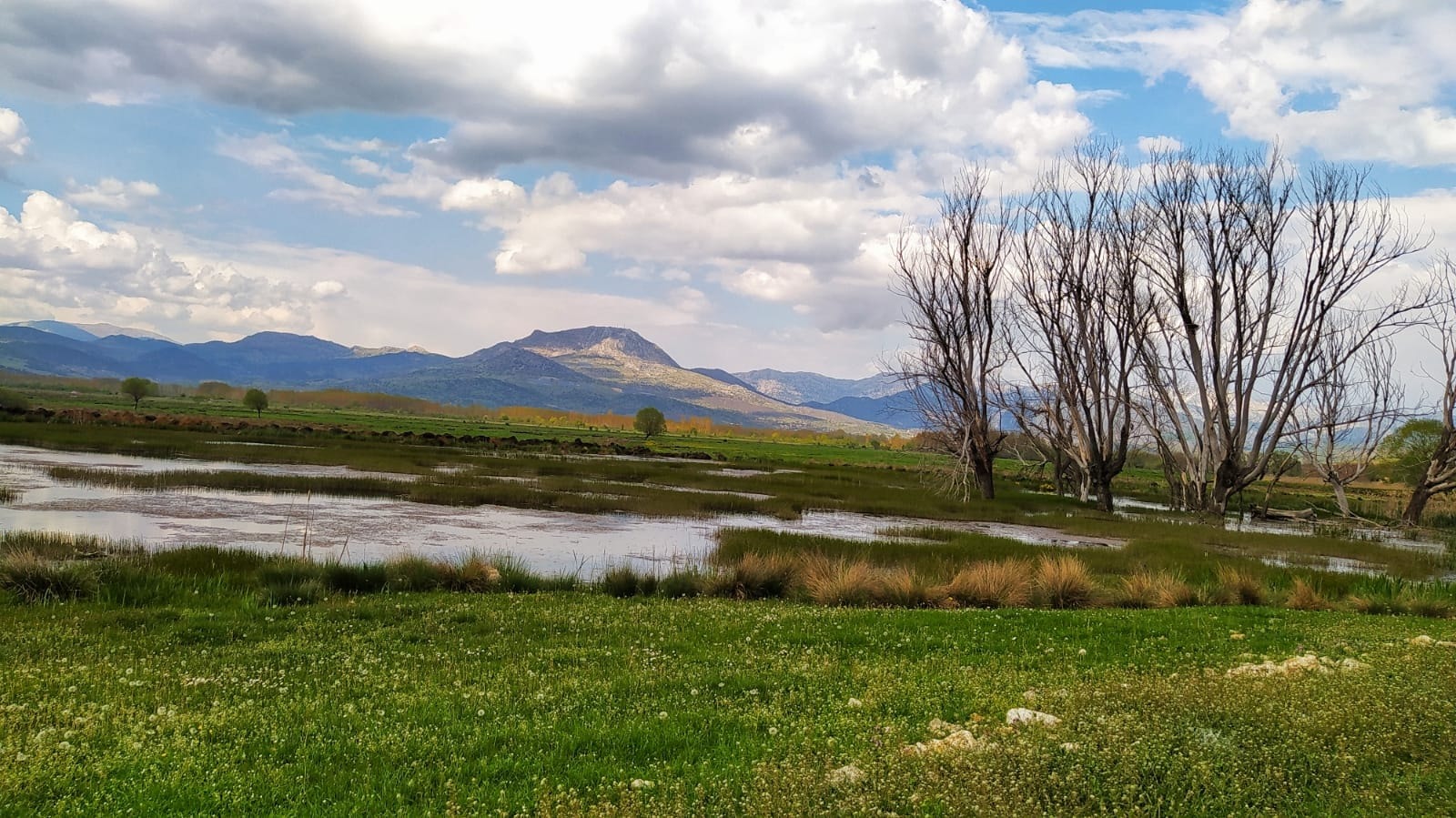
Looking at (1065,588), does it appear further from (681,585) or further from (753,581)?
(681,585)

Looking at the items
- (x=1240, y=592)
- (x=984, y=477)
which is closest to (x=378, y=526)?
(x=1240, y=592)

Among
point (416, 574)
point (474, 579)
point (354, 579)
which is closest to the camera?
point (354, 579)

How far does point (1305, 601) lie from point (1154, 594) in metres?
3.53

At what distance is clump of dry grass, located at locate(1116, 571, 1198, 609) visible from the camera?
69.3 ft

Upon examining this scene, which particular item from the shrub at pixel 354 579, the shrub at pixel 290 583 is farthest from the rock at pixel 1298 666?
the shrub at pixel 354 579

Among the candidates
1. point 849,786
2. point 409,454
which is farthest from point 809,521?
point 409,454

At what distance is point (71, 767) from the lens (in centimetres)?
687

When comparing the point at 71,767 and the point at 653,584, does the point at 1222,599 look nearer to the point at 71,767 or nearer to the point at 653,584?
the point at 653,584

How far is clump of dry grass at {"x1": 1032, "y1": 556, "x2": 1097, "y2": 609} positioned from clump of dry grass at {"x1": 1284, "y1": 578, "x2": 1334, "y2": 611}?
4.73 meters

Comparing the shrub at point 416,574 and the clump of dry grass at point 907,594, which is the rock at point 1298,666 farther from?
the shrub at point 416,574

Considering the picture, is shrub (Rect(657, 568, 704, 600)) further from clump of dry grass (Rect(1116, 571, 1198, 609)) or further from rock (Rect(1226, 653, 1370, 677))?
rock (Rect(1226, 653, 1370, 677))

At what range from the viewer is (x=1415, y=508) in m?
54.0

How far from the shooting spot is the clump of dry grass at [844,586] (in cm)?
1942

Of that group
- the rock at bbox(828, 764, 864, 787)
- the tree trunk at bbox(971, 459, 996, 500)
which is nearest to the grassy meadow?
the rock at bbox(828, 764, 864, 787)
